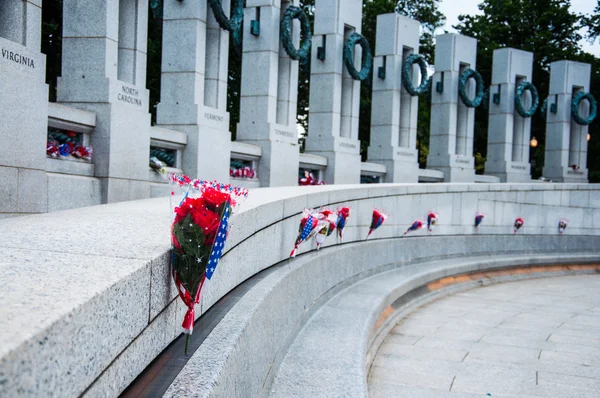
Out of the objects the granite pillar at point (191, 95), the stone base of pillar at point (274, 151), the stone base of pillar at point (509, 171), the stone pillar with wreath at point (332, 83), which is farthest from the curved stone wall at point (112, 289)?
the stone base of pillar at point (509, 171)

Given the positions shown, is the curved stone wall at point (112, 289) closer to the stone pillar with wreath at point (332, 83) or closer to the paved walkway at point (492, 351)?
the paved walkway at point (492, 351)

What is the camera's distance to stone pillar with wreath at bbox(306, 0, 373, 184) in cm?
1756

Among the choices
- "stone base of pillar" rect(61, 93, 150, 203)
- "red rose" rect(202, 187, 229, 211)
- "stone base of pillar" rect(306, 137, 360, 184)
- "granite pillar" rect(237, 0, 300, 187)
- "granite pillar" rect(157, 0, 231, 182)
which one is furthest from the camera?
"stone base of pillar" rect(306, 137, 360, 184)

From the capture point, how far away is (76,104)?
32.6ft

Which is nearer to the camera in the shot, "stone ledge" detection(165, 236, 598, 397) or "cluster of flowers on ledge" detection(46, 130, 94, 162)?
"stone ledge" detection(165, 236, 598, 397)

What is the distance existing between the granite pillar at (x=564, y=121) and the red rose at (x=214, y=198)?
24.9 metres

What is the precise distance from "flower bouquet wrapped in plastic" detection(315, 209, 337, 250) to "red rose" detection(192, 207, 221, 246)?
4740mm

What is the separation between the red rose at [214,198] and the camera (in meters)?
3.55

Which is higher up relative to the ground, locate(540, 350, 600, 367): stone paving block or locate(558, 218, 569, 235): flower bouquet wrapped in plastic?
locate(558, 218, 569, 235): flower bouquet wrapped in plastic

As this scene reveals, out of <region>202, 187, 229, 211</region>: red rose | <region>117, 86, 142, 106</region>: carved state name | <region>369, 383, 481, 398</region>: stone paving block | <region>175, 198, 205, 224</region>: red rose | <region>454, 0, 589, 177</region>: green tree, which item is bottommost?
<region>369, 383, 481, 398</region>: stone paving block

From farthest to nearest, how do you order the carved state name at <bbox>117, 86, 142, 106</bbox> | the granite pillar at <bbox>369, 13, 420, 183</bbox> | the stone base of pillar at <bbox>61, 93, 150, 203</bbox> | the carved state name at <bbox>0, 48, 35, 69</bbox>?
the granite pillar at <bbox>369, 13, 420, 183</bbox>, the carved state name at <bbox>117, 86, 142, 106</bbox>, the stone base of pillar at <bbox>61, 93, 150, 203</bbox>, the carved state name at <bbox>0, 48, 35, 69</bbox>

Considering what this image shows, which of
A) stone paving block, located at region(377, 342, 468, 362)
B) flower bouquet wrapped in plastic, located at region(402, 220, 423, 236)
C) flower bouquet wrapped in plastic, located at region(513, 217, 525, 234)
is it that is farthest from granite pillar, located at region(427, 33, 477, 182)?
stone paving block, located at region(377, 342, 468, 362)

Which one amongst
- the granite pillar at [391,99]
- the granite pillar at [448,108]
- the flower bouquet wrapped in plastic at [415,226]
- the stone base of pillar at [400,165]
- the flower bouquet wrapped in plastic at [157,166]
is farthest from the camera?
the granite pillar at [448,108]

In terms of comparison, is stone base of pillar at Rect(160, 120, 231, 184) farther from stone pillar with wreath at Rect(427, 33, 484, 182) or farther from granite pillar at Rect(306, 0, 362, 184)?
stone pillar with wreath at Rect(427, 33, 484, 182)
